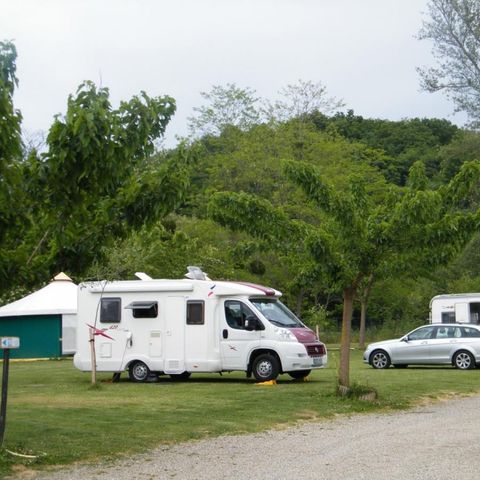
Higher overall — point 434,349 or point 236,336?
point 236,336

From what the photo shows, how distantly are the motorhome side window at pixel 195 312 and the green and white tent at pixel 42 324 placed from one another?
13.9 metres

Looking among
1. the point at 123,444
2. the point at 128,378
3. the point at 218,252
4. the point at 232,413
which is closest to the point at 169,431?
the point at 123,444

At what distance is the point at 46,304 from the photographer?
35.7m

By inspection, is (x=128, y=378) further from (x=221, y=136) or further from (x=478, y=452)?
(x=221, y=136)

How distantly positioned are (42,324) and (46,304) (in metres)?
0.82

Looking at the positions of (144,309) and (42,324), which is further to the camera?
(42,324)

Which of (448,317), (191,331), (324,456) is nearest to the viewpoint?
(324,456)

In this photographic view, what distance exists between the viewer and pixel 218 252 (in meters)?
41.6

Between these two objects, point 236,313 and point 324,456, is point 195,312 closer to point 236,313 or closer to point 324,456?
point 236,313

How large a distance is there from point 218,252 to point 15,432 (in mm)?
28920

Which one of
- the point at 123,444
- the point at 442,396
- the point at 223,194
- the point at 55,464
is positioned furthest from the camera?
the point at 442,396

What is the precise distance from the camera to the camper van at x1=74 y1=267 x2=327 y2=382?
2159 cm

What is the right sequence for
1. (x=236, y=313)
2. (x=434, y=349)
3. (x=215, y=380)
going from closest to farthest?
(x=236, y=313) → (x=215, y=380) → (x=434, y=349)

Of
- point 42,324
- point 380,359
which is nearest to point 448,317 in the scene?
point 380,359
